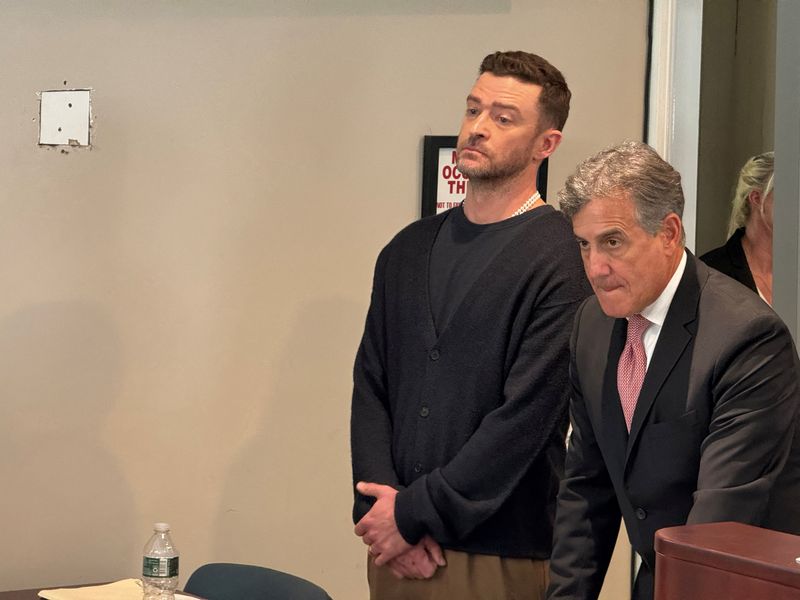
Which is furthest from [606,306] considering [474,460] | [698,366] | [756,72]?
[756,72]

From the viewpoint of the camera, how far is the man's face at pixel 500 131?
2.59 metres

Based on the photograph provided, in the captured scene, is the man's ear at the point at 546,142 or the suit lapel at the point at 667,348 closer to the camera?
the suit lapel at the point at 667,348

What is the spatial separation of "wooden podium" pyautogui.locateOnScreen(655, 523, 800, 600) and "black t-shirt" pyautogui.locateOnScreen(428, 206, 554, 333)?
1.32m

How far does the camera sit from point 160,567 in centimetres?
205

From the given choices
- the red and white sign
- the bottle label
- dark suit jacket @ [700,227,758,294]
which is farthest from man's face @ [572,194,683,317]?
the red and white sign

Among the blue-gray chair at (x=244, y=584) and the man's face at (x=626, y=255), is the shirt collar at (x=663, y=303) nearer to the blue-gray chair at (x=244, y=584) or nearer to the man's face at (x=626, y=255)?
the man's face at (x=626, y=255)

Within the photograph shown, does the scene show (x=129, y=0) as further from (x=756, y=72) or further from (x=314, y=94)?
(x=756, y=72)

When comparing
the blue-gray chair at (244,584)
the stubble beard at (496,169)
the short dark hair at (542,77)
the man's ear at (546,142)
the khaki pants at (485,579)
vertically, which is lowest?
the blue-gray chair at (244,584)

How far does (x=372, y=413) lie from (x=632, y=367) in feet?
2.54

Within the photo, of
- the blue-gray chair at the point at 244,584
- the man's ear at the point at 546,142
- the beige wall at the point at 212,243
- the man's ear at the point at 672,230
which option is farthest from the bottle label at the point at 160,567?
the beige wall at the point at 212,243

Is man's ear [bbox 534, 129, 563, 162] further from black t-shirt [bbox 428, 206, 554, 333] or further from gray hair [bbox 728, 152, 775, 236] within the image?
gray hair [bbox 728, 152, 775, 236]

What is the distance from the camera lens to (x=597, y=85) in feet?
12.1

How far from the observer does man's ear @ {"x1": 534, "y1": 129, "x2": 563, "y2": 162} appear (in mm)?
2641

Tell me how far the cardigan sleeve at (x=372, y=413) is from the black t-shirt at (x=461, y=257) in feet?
0.56
